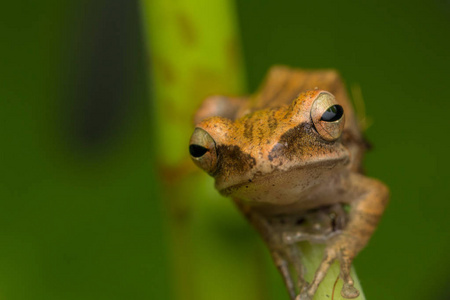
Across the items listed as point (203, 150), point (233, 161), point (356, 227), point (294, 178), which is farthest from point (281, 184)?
point (356, 227)

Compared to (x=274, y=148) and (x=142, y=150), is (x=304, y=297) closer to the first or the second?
(x=274, y=148)

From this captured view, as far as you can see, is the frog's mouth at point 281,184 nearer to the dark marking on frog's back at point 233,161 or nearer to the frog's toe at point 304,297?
the dark marking on frog's back at point 233,161

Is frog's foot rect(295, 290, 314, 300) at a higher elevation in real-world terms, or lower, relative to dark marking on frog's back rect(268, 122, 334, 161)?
lower

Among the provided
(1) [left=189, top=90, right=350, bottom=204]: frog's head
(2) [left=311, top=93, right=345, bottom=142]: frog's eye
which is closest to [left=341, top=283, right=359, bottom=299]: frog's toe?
(1) [left=189, top=90, right=350, bottom=204]: frog's head

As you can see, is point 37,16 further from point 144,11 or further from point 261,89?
point 261,89

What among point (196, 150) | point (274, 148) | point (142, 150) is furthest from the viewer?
point (142, 150)

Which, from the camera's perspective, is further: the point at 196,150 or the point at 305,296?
the point at 196,150

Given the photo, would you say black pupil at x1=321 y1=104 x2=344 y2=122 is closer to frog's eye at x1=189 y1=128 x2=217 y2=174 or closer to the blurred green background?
frog's eye at x1=189 y1=128 x2=217 y2=174
